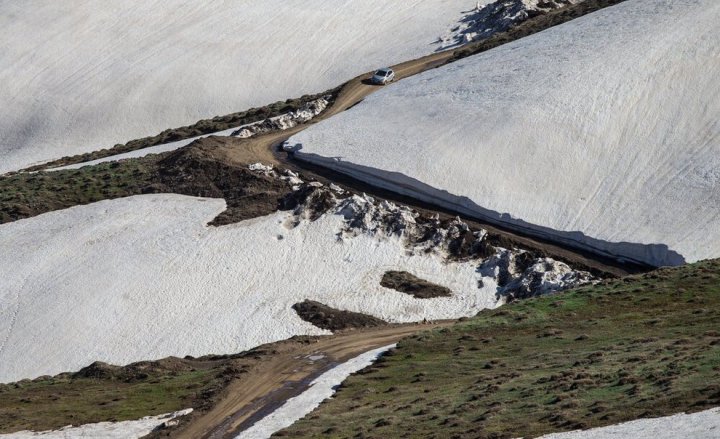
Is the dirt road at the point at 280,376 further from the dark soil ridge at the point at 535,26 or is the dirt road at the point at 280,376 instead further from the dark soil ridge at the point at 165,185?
the dark soil ridge at the point at 535,26

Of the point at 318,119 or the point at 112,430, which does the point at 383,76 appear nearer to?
the point at 318,119

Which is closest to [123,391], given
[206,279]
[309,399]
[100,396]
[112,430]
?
[100,396]

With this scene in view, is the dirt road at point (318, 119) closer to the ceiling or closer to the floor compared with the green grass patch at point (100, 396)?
closer to the ceiling

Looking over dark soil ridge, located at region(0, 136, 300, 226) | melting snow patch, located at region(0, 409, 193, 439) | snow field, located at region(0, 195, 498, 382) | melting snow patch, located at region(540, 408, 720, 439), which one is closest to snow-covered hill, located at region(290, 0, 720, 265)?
dark soil ridge, located at region(0, 136, 300, 226)

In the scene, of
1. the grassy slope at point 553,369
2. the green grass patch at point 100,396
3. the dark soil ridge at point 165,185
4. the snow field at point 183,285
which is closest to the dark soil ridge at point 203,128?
the dark soil ridge at point 165,185

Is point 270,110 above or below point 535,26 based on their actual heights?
below

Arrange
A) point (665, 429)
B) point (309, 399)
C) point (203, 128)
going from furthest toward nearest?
point (203, 128), point (309, 399), point (665, 429)
